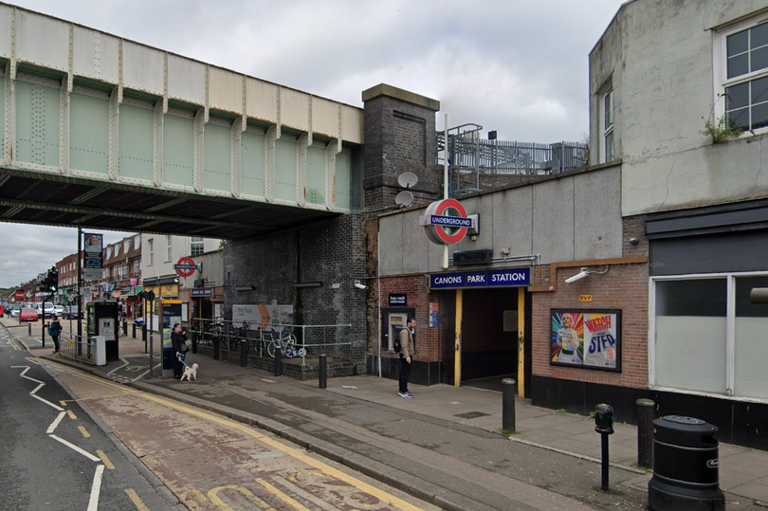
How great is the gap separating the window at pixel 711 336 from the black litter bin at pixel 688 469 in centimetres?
366

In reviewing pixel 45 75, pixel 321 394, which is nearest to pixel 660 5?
pixel 321 394

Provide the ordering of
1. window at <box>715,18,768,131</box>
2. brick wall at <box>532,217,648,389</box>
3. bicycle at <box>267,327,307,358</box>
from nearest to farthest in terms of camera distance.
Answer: window at <box>715,18,768,131</box>
brick wall at <box>532,217,648,389</box>
bicycle at <box>267,327,307,358</box>

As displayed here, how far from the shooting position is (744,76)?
8852mm

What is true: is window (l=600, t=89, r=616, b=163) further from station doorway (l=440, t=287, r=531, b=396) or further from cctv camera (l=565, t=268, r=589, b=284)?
station doorway (l=440, t=287, r=531, b=396)

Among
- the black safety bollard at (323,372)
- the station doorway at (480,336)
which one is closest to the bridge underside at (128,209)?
the black safety bollard at (323,372)

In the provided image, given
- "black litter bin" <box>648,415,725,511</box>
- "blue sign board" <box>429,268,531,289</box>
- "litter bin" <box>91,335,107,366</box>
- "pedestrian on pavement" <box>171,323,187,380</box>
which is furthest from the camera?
"litter bin" <box>91,335,107,366</box>

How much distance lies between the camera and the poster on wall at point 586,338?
10.2m

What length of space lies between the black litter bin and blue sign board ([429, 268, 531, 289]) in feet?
21.5

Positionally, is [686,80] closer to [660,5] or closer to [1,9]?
[660,5]

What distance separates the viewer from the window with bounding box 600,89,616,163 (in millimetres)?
12289

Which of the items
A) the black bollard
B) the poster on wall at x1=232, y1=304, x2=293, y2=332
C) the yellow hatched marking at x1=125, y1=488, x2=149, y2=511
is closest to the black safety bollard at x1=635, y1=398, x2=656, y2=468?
the yellow hatched marking at x1=125, y1=488, x2=149, y2=511

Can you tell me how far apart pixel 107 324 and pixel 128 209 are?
22.6 feet

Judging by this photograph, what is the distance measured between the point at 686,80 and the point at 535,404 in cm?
692

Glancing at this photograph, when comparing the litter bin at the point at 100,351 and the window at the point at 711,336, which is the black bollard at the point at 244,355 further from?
the window at the point at 711,336
